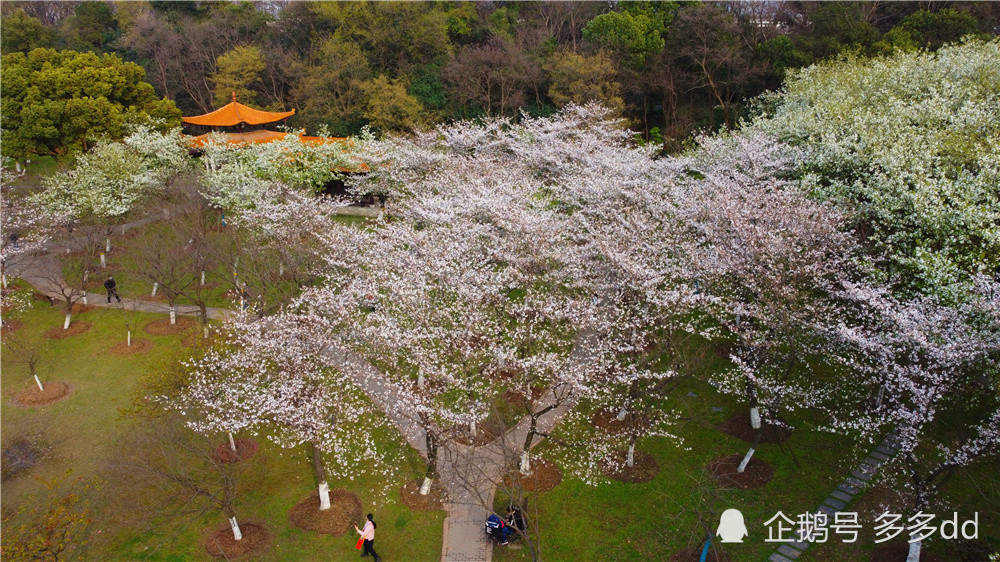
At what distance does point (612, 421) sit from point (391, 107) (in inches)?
1353

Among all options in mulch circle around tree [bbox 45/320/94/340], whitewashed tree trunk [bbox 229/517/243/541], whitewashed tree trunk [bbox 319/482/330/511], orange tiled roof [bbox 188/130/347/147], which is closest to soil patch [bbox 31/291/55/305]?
mulch circle around tree [bbox 45/320/94/340]

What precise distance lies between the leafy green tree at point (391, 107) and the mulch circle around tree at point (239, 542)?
34133 millimetres

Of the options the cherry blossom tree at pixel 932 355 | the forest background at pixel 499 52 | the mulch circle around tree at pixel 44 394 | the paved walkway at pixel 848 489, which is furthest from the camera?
the forest background at pixel 499 52

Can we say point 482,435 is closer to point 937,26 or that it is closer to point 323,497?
point 323,497

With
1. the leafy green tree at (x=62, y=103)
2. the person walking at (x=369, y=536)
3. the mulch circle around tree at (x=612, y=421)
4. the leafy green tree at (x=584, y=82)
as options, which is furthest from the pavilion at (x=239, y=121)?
the person walking at (x=369, y=536)

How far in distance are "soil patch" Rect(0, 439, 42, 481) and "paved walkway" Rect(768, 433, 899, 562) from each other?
70.0 feet

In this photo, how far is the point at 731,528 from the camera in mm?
14258

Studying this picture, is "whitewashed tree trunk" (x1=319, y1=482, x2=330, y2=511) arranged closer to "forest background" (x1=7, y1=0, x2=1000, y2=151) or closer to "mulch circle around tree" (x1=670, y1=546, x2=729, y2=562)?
"mulch circle around tree" (x1=670, y1=546, x2=729, y2=562)

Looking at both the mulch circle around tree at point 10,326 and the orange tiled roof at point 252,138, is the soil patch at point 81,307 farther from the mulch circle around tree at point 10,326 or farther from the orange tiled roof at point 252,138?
the orange tiled roof at point 252,138

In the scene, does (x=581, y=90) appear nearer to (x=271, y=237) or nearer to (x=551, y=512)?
(x=271, y=237)

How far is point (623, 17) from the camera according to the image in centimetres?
4634

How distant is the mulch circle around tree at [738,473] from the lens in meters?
15.9

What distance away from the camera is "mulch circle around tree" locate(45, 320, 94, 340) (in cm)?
2467

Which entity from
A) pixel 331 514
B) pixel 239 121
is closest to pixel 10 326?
pixel 331 514
